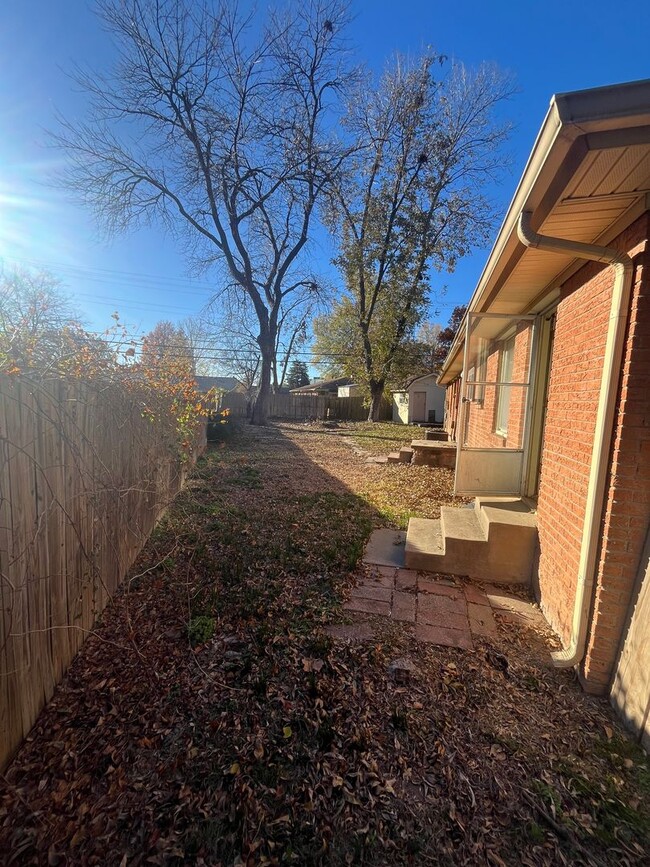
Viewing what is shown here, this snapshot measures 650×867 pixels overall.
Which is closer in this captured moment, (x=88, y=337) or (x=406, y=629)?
(x=406, y=629)

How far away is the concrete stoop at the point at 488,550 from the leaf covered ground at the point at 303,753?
2.43 feet

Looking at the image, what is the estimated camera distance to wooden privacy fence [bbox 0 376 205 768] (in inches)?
65.6

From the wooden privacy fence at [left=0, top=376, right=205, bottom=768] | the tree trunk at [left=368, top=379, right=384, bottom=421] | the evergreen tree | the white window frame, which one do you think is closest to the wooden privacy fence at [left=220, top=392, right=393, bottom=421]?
the tree trunk at [left=368, top=379, right=384, bottom=421]

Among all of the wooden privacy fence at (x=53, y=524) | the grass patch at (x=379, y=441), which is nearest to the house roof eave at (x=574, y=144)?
the wooden privacy fence at (x=53, y=524)

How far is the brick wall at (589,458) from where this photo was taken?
6.69ft

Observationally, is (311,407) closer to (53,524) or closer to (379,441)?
(379,441)

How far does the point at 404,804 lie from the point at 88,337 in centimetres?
342

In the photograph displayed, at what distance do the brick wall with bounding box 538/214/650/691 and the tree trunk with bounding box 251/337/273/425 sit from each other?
1322 cm

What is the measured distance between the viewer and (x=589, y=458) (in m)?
2.40

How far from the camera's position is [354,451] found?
1100cm

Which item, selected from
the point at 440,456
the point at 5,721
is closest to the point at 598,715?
the point at 5,721

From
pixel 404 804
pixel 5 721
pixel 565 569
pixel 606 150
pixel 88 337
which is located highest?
pixel 606 150

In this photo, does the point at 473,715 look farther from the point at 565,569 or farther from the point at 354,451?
the point at 354,451

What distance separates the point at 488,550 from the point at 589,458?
1.38 metres
